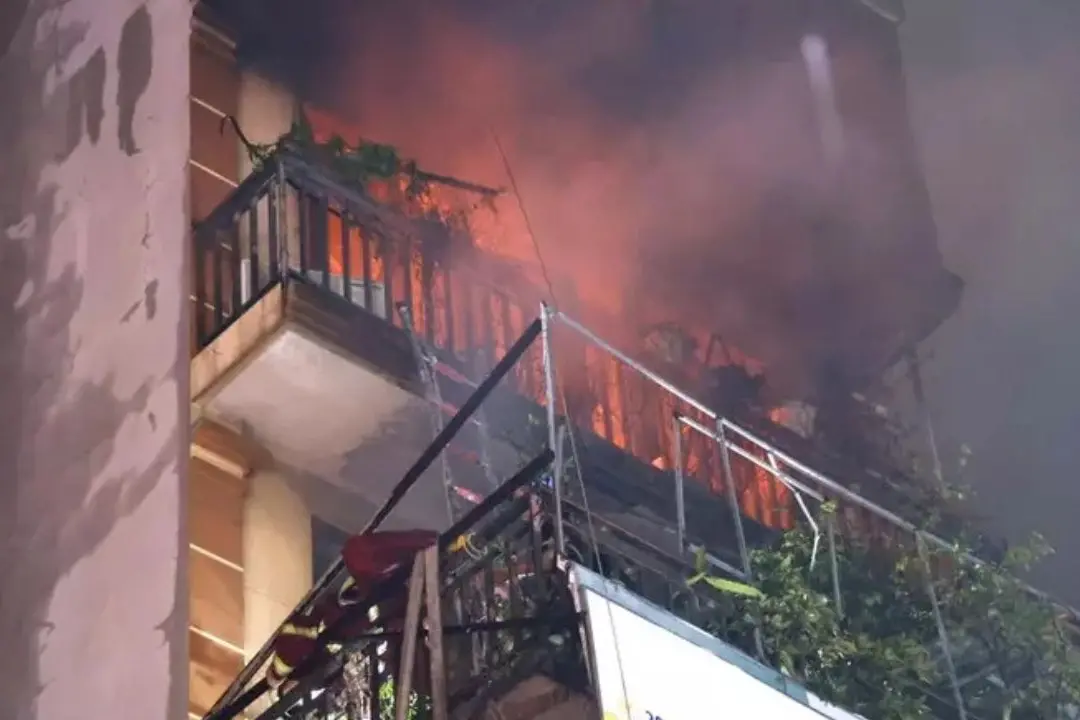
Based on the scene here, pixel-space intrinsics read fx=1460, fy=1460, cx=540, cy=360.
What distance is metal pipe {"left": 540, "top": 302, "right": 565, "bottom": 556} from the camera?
6.87m

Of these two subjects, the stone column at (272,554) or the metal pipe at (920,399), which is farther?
the metal pipe at (920,399)

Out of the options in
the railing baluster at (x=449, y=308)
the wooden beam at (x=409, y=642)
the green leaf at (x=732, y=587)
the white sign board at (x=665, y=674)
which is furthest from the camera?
the railing baluster at (x=449, y=308)

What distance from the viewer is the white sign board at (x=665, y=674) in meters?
6.32

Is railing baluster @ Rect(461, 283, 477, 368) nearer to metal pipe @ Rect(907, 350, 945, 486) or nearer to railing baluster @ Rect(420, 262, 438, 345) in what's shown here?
railing baluster @ Rect(420, 262, 438, 345)

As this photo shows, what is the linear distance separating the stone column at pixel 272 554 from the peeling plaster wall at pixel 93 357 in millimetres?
7903

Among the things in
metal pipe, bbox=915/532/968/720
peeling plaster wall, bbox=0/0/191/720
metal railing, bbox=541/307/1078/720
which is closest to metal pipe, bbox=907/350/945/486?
metal railing, bbox=541/307/1078/720

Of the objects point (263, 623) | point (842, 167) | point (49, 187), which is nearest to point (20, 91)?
point (49, 187)

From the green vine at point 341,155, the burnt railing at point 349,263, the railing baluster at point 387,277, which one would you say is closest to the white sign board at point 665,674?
the burnt railing at point 349,263

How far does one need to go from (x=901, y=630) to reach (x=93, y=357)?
27.5ft

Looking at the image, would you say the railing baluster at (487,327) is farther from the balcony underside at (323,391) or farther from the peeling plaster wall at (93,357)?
the peeling plaster wall at (93,357)

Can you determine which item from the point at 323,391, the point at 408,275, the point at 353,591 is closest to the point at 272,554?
the point at 323,391

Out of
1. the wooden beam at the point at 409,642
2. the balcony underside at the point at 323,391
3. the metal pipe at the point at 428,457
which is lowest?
the wooden beam at the point at 409,642

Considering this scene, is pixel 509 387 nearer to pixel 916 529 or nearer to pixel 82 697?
pixel 916 529

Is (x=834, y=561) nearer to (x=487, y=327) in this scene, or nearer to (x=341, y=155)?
(x=487, y=327)
